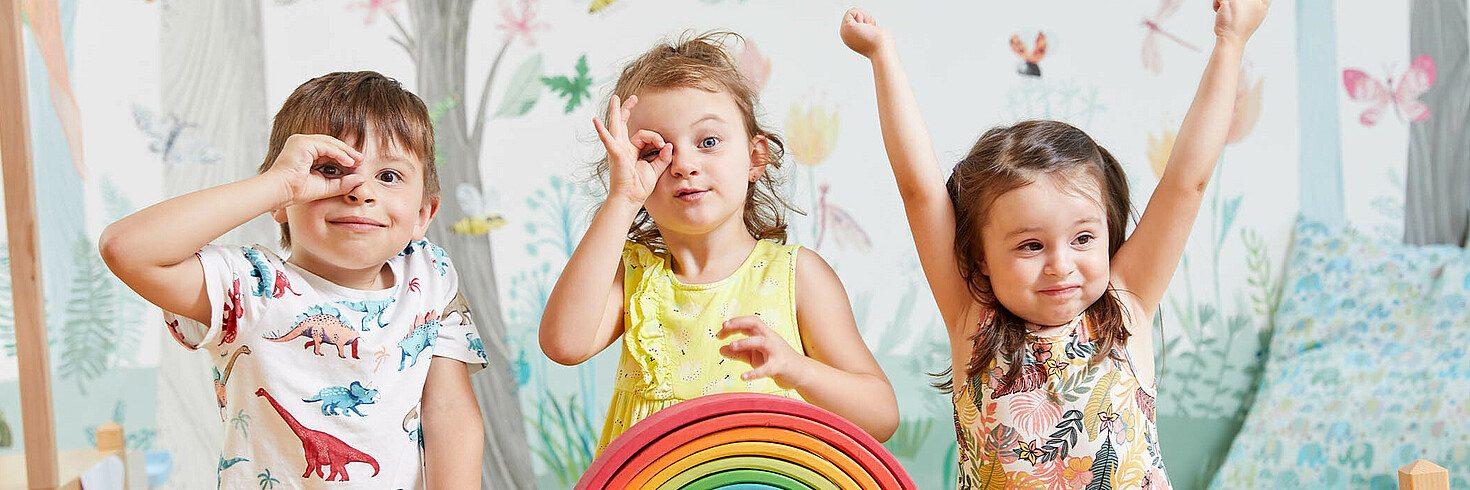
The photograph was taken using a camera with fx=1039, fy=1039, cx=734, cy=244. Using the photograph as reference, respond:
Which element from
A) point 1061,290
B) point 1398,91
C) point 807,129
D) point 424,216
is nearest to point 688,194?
point 424,216

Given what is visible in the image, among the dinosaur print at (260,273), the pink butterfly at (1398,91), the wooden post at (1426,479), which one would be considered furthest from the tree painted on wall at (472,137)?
the pink butterfly at (1398,91)

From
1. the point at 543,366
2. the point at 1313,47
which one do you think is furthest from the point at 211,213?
the point at 1313,47

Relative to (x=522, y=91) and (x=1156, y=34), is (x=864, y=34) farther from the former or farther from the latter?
(x=1156, y=34)

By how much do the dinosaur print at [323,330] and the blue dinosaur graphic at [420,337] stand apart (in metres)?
0.04

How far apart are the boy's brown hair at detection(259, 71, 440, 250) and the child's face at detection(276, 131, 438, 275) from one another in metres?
0.01

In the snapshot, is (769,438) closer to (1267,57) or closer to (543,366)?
(543,366)

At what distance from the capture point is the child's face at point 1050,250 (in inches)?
40.3

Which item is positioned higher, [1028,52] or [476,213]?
[1028,52]

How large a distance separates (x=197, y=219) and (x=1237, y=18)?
1002mm

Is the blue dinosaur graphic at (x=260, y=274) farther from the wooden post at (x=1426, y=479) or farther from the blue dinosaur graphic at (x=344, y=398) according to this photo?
the wooden post at (x=1426, y=479)

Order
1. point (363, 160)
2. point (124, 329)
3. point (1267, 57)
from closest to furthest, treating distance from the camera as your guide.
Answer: point (363, 160), point (124, 329), point (1267, 57)

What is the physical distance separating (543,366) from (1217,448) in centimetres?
148

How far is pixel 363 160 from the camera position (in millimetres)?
1006

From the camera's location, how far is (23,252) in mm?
1051
